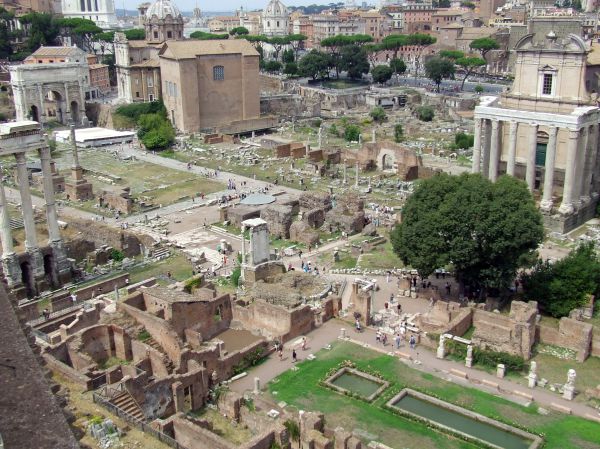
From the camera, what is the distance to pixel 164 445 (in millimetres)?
19672

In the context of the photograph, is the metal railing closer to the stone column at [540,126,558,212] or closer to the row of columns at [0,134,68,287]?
the row of columns at [0,134,68,287]

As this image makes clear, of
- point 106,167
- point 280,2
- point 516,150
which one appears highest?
point 280,2

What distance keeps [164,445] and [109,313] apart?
1395cm

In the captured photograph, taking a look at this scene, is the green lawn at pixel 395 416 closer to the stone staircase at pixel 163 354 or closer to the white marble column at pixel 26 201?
the stone staircase at pixel 163 354

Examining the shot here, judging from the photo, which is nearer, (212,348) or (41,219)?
(212,348)

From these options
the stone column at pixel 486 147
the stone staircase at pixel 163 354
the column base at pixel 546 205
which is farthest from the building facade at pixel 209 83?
the stone staircase at pixel 163 354

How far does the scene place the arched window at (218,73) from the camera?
3383 inches

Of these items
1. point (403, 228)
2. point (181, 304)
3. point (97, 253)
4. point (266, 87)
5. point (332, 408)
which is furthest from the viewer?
point (266, 87)

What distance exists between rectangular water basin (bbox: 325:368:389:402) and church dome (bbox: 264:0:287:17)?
557ft

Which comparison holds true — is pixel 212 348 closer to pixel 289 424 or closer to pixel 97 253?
pixel 289 424

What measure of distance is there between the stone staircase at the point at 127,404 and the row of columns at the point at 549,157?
31220 mm

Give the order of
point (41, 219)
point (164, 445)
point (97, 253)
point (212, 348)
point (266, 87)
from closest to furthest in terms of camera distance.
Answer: point (164, 445) → point (212, 348) → point (97, 253) → point (41, 219) → point (266, 87)

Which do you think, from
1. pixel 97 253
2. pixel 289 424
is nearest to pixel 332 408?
pixel 289 424

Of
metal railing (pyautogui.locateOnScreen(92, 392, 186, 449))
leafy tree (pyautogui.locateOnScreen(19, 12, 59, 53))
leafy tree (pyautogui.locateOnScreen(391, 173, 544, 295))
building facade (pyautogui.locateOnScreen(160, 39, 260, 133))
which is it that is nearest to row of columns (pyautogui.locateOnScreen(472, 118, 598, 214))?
leafy tree (pyautogui.locateOnScreen(391, 173, 544, 295))
